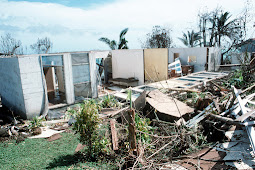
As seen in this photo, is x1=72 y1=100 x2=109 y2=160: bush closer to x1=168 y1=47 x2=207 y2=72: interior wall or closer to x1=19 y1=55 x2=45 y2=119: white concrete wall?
x1=19 y1=55 x2=45 y2=119: white concrete wall

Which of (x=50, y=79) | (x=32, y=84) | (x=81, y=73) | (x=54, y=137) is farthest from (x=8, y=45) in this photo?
(x=54, y=137)

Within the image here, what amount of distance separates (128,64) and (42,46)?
951 centimetres

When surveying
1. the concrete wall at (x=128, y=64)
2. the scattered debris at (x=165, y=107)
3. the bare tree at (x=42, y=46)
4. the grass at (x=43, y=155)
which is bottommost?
the grass at (x=43, y=155)

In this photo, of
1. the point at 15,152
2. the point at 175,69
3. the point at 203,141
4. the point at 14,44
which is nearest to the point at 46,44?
the point at 14,44

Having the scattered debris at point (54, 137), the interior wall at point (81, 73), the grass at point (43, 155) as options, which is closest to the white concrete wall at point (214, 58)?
the interior wall at point (81, 73)

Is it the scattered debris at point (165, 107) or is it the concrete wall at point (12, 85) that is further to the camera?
the concrete wall at point (12, 85)

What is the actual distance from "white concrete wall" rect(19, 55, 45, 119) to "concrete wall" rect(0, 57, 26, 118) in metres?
0.22

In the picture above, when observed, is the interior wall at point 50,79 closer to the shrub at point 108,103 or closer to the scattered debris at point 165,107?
the shrub at point 108,103

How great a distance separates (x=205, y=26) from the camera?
2334 cm

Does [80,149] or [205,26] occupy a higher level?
[205,26]

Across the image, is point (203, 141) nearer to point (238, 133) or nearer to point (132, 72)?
point (238, 133)

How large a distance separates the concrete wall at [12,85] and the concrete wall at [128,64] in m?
8.16

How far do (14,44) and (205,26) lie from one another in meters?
21.3

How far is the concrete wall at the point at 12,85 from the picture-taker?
9406mm
